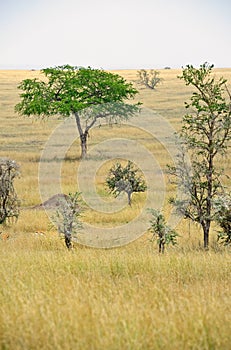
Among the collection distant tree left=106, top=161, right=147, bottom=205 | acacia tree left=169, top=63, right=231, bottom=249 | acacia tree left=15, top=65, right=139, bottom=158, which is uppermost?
acacia tree left=15, top=65, right=139, bottom=158

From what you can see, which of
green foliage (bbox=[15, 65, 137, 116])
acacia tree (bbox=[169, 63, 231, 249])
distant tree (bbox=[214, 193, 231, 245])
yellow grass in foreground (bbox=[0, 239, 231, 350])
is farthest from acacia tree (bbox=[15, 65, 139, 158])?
yellow grass in foreground (bbox=[0, 239, 231, 350])

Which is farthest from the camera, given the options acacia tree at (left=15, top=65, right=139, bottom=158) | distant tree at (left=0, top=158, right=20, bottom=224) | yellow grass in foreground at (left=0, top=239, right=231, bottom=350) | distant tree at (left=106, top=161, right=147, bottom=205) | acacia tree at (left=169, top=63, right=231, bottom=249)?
acacia tree at (left=15, top=65, right=139, bottom=158)

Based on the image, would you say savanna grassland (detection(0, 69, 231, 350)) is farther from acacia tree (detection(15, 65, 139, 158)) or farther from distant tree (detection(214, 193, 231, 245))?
acacia tree (detection(15, 65, 139, 158))

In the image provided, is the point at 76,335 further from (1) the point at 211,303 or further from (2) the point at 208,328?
(1) the point at 211,303

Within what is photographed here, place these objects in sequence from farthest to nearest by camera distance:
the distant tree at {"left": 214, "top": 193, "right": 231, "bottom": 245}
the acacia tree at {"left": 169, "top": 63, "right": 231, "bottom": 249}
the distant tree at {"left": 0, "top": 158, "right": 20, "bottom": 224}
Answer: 1. the distant tree at {"left": 0, "top": 158, "right": 20, "bottom": 224}
2. the acacia tree at {"left": 169, "top": 63, "right": 231, "bottom": 249}
3. the distant tree at {"left": 214, "top": 193, "right": 231, "bottom": 245}

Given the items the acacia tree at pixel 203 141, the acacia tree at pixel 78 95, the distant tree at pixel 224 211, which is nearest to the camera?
the distant tree at pixel 224 211

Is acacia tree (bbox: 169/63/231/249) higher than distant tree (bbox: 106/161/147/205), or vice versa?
acacia tree (bbox: 169/63/231/249)

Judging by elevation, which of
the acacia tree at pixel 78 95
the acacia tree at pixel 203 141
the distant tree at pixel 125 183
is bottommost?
the distant tree at pixel 125 183

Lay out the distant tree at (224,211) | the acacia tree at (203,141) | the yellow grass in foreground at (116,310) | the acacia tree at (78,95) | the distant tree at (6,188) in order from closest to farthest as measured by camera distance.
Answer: the yellow grass in foreground at (116,310) → the distant tree at (224,211) → the acacia tree at (203,141) → the distant tree at (6,188) → the acacia tree at (78,95)

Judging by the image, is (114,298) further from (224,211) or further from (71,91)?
(71,91)

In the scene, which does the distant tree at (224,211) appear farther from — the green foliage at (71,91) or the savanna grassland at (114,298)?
the green foliage at (71,91)

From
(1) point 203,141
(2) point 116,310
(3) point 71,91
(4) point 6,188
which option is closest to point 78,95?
(3) point 71,91

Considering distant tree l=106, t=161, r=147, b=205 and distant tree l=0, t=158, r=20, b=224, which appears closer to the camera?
distant tree l=0, t=158, r=20, b=224

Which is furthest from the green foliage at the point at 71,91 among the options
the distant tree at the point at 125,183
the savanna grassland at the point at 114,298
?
the savanna grassland at the point at 114,298
